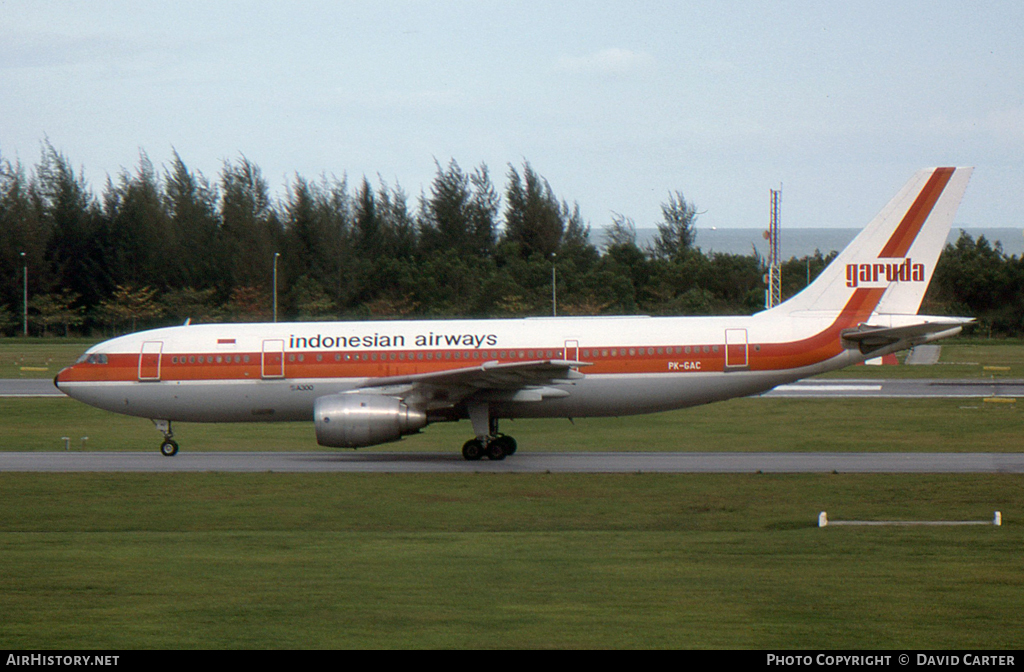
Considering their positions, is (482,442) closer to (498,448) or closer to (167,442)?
(498,448)

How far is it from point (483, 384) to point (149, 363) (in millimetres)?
9006

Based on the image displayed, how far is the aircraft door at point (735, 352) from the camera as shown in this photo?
90.2 feet

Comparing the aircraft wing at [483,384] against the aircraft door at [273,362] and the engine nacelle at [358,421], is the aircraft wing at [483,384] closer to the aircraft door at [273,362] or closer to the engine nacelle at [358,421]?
the engine nacelle at [358,421]

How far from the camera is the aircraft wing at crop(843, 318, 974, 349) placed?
26.7 metres

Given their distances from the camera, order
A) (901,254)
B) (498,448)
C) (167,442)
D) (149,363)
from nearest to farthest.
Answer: (498,448) < (901,254) < (167,442) < (149,363)

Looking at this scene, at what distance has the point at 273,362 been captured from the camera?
2812cm

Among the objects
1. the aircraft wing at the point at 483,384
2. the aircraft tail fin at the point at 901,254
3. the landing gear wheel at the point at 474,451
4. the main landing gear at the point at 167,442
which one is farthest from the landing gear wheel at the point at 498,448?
the main landing gear at the point at 167,442

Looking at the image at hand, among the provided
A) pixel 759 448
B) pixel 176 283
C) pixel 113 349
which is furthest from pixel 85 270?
pixel 759 448

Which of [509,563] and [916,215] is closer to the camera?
[509,563]

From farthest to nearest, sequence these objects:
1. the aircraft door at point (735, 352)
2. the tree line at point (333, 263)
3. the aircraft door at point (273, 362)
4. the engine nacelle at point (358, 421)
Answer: the tree line at point (333, 263), the aircraft door at point (273, 362), the aircraft door at point (735, 352), the engine nacelle at point (358, 421)

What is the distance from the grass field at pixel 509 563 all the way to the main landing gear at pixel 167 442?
4.85 metres

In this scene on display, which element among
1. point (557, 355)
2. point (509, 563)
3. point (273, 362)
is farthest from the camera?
point (273, 362)

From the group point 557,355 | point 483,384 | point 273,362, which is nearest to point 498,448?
point 483,384

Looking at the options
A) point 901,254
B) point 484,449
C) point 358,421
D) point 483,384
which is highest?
point 901,254
